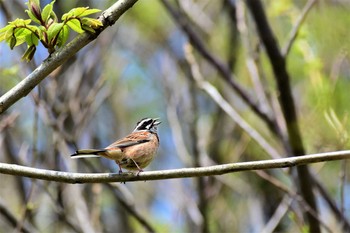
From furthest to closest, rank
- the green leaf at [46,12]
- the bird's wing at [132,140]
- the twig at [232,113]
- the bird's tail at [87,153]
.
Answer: the twig at [232,113] → the bird's wing at [132,140] → the bird's tail at [87,153] → the green leaf at [46,12]

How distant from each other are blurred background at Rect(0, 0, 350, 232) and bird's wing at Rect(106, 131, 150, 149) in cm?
95

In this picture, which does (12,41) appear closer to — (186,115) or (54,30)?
(54,30)

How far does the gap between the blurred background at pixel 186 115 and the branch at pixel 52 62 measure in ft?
8.07

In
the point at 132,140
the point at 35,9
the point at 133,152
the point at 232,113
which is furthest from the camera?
the point at 232,113

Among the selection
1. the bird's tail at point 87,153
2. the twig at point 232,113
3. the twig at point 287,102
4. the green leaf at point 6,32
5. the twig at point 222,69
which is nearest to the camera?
the green leaf at point 6,32

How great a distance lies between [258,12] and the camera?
19.8 feet

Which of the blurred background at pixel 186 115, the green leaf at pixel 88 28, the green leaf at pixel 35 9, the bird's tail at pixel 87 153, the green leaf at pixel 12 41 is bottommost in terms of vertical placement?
the blurred background at pixel 186 115

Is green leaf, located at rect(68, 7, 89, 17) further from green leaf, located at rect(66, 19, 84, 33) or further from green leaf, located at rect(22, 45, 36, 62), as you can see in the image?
green leaf, located at rect(22, 45, 36, 62)

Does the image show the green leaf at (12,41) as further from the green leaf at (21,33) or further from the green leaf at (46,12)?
the green leaf at (46,12)

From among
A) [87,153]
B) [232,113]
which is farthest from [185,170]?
[232,113]

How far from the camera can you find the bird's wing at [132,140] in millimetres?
5267

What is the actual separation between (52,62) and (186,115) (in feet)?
15.7

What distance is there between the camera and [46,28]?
3.38 m

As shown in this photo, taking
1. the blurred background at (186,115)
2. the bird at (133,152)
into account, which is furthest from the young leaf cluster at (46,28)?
the blurred background at (186,115)
